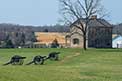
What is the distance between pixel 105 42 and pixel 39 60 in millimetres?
65992

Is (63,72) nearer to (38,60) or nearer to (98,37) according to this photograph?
(38,60)

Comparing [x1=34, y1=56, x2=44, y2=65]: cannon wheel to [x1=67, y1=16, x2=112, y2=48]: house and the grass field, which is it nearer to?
the grass field

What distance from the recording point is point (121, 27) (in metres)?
180

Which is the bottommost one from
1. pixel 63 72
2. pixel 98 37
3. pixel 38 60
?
pixel 63 72

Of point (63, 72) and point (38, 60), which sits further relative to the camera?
point (38, 60)

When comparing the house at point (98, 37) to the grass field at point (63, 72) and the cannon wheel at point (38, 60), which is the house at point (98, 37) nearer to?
the grass field at point (63, 72)

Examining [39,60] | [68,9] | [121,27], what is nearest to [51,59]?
[39,60]

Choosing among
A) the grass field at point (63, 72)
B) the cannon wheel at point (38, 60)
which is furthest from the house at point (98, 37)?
the cannon wheel at point (38, 60)

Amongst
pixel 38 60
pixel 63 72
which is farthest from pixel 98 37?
pixel 63 72

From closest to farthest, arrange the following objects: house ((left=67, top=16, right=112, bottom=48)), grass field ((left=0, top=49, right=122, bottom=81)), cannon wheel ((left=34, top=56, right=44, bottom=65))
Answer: grass field ((left=0, top=49, right=122, bottom=81)) < cannon wheel ((left=34, top=56, right=44, bottom=65)) < house ((left=67, top=16, right=112, bottom=48))

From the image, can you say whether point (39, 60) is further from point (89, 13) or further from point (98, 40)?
point (98, 40)

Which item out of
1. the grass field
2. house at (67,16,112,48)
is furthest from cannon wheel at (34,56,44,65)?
house at (67,16,112,48)

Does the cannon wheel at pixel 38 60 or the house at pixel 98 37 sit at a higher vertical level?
the house at pixel 98 37

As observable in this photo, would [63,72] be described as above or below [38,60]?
below
